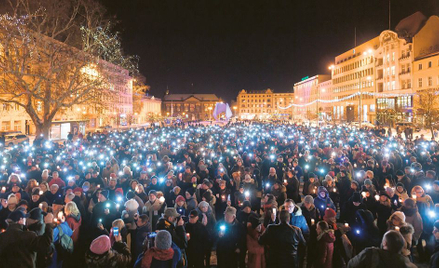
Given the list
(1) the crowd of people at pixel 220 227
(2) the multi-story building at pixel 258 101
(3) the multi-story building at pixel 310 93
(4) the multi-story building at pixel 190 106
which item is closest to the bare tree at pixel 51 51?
(1) the crowd of people at pixel 220 227

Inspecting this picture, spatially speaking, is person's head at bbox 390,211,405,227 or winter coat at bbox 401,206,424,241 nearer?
person's head at bbox 390,211,405,227

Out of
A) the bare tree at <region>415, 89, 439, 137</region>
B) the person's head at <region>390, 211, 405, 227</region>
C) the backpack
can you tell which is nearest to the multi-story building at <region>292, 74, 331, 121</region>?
the bare tree at <region>415, 89, 439, 137</region>

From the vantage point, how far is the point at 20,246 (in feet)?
14.8

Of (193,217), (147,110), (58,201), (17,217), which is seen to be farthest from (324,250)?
(147,110)

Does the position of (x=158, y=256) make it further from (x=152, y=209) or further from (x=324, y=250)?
(x=152, y=209)

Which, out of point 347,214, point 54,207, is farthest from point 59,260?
point 347,214

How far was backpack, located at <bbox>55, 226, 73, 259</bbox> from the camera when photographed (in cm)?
507

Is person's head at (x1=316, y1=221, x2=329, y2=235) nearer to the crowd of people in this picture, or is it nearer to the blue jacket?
the crowd of people

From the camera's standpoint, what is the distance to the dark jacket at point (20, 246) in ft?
14.6

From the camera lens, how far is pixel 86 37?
77.0 feet

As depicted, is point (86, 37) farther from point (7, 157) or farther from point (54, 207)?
point (54, 207)

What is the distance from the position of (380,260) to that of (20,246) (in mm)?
4728

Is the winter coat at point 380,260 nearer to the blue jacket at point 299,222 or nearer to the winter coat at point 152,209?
the blue jacket at point 299,222

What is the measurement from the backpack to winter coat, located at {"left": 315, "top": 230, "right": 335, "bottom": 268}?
4.01 m
